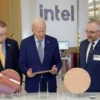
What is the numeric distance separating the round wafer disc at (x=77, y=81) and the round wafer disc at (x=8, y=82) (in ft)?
1.67

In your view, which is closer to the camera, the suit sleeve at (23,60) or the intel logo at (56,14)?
the suit sleeve at (23,60)

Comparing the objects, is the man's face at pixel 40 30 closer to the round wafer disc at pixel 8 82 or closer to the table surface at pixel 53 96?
the round wafer disc at pixel 8 82

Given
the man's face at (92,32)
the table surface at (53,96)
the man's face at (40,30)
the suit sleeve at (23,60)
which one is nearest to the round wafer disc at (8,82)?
the table surface at (53,96)

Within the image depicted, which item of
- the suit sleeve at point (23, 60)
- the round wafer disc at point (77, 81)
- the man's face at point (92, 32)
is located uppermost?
the man's face at point (92, 32)

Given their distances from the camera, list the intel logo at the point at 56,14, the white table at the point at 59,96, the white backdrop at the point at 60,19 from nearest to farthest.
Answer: the white table at the point at 59,96 < the white backdrop at the point at 60,19 < the intel logo at the point at 56,14

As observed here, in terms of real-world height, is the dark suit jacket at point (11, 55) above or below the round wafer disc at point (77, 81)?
above

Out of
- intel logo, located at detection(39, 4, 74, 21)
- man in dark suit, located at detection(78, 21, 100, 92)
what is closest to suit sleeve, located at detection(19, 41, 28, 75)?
man in dark suit, located at detection(78, 21, 100, 92)

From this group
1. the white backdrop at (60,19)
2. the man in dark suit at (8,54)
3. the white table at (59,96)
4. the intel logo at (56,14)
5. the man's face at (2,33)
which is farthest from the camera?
the intel logo at (56,14)

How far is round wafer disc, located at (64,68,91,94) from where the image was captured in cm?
253

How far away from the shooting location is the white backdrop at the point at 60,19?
297 inches

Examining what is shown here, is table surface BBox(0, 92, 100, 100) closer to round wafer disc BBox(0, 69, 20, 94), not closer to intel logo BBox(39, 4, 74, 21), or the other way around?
round wafer disc BBox(0, 69, 20, 94)

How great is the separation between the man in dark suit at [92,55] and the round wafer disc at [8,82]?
0.79 metres

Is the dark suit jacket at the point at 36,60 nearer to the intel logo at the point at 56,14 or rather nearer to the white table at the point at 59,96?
the white table at the point at 59,96

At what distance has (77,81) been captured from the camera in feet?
8.43
